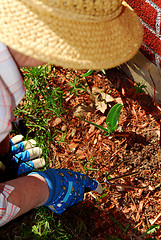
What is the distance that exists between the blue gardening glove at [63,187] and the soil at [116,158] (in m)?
0.21

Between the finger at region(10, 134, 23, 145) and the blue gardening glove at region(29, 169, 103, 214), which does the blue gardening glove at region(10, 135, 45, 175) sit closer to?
the finger at region(10, 134, 23, 145)

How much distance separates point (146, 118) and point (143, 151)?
0.80 ft

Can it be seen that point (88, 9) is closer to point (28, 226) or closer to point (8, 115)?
point (8, 115)

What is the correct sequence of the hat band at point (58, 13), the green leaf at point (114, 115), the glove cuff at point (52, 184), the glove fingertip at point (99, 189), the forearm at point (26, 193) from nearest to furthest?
1. the hat band at point (58, 13)
2. the forearm at point (26, 193)
3. the glove cuff at point (52, 184)
4. the green leaf at point (114, 115)
5. the glove fingertip at point (99, 189)

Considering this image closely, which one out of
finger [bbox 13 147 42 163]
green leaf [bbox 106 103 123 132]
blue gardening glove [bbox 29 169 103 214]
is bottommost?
finger [bbox 13 147 42 163]

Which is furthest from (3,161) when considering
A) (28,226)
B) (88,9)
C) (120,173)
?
(88,9)

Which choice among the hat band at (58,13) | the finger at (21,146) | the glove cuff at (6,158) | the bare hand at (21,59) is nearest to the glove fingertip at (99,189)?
the finger at (21,146)

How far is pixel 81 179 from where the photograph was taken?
1539 mm

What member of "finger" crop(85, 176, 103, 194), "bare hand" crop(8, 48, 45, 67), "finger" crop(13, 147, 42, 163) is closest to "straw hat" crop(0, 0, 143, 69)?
"bare hand" crop(8, 48, 45, 67)

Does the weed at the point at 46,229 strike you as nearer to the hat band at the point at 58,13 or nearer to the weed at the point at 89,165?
the weed at the point at 89,165

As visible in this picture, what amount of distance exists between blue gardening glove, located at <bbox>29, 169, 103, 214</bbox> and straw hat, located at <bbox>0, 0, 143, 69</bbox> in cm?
83

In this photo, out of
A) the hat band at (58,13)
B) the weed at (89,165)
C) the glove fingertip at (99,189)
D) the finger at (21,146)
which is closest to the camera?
the hat band at (58,13)

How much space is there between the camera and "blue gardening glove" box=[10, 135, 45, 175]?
1800mm

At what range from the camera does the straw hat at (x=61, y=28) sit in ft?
2.31
